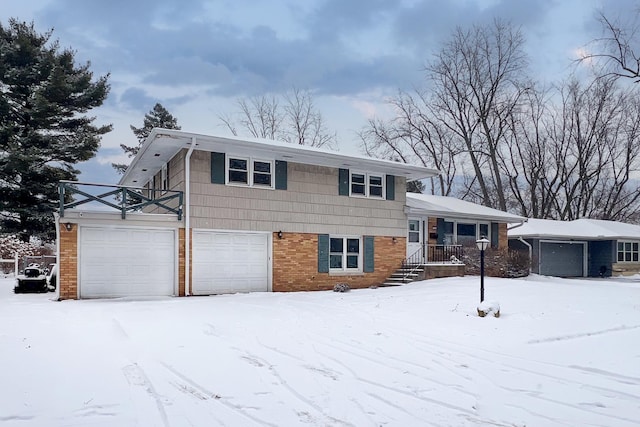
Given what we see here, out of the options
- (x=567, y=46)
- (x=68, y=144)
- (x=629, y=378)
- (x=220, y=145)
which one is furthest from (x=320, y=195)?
(x=68, y=144)

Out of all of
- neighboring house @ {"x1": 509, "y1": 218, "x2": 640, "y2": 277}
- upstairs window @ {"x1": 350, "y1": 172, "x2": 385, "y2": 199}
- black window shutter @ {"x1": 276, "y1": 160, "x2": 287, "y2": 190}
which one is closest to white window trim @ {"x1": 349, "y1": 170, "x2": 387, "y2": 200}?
upstairs window @ {"x1": 350, "y1": 172, "x2": 385, "y2": 199}

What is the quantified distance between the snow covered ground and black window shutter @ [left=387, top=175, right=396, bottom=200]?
274 inches

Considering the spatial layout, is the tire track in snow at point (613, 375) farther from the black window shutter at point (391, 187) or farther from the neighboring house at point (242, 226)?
the black window shutter at point (391, 187)

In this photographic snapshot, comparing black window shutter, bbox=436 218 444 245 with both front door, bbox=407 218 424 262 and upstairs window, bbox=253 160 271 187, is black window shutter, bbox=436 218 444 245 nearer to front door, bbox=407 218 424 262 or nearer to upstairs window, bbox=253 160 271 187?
front door, bbox=407 218 424 262

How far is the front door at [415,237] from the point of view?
18.5 metres

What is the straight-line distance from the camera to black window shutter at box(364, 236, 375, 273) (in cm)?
1681

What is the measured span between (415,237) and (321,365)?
13.5 metres

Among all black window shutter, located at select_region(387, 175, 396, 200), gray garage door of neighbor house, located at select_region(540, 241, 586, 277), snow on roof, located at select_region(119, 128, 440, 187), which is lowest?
gray garage door of neighbor house, located at select_region(540, 241, 586, 277)

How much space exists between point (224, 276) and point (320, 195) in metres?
4.08

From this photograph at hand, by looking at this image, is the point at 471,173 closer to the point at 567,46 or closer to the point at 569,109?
the point at 569,109

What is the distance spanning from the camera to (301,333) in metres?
8.10

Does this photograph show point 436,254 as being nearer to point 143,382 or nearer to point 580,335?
point 580,335

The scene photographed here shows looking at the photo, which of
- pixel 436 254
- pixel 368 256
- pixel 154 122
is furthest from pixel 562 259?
pixel 154 122

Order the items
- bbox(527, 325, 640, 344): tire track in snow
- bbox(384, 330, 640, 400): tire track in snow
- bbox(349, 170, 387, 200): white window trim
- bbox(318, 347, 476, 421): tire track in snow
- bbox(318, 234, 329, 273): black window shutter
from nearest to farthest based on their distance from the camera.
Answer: bbox(318, 347, 476, 421): tire track in snow, bbox(384, 330, 640, 400): tire track in snow, bbox(527, 325, 640, 344): tire track in snow, bbox(318, 234, 329, 273): black window shutter, bbox(349, 170, 387, 200): white window trim
